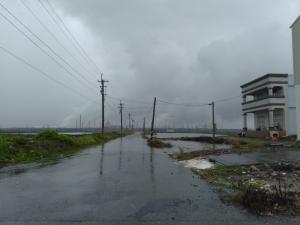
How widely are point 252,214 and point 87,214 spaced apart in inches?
142

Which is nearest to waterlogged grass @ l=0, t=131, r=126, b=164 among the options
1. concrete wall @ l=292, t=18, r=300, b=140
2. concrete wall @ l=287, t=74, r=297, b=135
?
concrete wall @ l=292, t=18, r=300, b=140

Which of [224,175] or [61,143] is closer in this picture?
[224,175]

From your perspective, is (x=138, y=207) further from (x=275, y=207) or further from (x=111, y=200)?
(x=275, y=207)

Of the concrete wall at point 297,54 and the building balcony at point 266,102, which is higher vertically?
the concrete wall at point 297,54

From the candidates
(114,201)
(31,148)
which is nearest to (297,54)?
(31,148)

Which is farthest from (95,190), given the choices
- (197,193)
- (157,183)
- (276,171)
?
(276,171)

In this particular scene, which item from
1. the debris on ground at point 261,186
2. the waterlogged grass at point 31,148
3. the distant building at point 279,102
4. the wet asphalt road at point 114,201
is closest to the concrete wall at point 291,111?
the distant building at point 279,102

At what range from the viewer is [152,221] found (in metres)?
6.17

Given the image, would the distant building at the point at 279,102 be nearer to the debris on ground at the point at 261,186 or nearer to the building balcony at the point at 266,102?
the building balcony at the point at 266,102

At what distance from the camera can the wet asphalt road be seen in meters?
6.28

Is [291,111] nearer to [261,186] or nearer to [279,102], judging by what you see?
[279,102]

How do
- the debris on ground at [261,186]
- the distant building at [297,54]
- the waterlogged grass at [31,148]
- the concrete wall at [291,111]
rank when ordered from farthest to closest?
the concrete wall at [291,111] → the distant building at [297,54] → the waterlogged grass at [31,148] → the debris on ground at [261,186]

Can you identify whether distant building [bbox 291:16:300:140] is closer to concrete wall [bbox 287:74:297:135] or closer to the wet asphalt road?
concrete wall [bbox 287:74:297:135]

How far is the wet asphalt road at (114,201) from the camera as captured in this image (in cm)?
628
